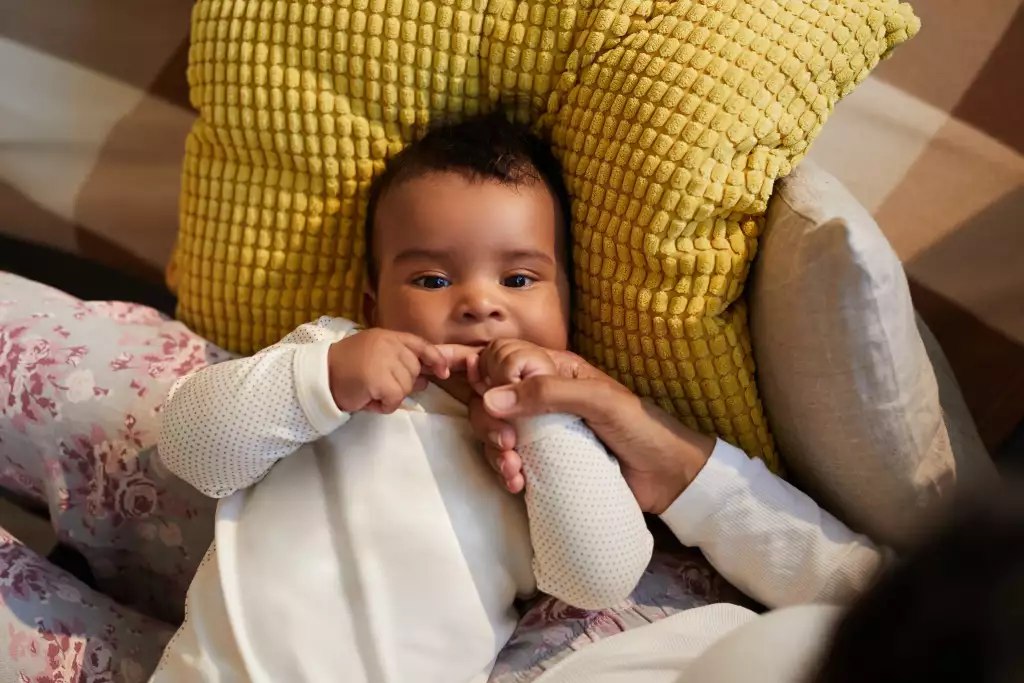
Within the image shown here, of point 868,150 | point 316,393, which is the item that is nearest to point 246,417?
point 316,393

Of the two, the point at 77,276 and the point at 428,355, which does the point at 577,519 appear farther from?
the point at 77,276

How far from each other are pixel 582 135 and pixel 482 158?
11 centimetres

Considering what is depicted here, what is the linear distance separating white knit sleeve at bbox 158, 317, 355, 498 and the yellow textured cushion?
216mm

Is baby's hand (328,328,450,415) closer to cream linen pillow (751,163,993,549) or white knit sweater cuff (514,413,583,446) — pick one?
white knit sweater cuff (514,413,583,446)

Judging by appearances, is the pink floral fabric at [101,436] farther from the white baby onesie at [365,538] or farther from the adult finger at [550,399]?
the adult finger at [550,399]

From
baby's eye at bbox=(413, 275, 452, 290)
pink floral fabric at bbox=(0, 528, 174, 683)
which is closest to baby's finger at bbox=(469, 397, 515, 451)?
baby's eye at bbox=(413, 275, 452, 290)

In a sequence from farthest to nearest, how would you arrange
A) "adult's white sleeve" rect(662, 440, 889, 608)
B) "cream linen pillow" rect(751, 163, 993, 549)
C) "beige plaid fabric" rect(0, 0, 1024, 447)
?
"beige plaid fabric" rect(0, 0, 1024, 447)
"adult's white sleeve" rect(662, 440, 889, 608)
"cream linen pillow" rect(751, 163, 993, 549)

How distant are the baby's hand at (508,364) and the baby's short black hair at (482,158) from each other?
0.55 feet

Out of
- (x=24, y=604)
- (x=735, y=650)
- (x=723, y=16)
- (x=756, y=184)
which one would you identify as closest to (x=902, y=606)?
(x=735, y=650)

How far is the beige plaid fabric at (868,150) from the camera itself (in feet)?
3.62

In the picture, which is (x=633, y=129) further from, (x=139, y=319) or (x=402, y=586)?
(x=139, y=319)

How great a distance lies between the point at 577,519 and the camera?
2.64 feet

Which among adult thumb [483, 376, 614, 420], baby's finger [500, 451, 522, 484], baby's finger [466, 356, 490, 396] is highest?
adult thumb [483, 376, 614, 420]

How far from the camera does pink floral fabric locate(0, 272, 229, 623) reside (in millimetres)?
978
